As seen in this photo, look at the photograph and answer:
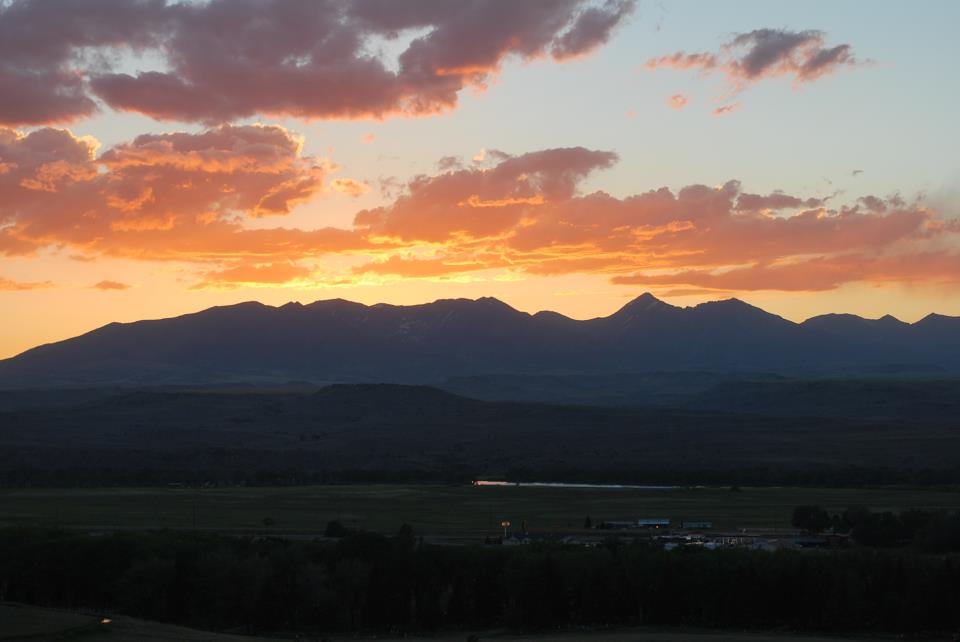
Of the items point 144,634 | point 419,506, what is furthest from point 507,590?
point 419,506

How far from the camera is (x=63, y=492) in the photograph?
412ft

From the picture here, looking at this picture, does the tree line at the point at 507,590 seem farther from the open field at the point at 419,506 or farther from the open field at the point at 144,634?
the open field at the point at 419,506

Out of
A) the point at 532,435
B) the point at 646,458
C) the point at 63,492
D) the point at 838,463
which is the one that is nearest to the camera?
the point at 63,492

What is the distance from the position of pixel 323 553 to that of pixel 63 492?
6571cm

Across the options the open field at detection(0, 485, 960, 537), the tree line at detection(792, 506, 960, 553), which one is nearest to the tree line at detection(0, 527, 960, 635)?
the tree line at detection(792, 506, 960, 553)

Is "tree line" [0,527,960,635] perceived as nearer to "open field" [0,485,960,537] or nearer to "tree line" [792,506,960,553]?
"tree line" [792,506,960,553]

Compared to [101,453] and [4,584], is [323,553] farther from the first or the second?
[101,453]

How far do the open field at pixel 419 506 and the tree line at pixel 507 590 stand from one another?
2287 centimetres

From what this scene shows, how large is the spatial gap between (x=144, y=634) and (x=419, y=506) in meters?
60.7

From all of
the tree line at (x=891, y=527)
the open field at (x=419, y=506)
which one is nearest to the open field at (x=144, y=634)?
the tree line at (x=891, y=527)

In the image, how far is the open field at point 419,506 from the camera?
3733 inches

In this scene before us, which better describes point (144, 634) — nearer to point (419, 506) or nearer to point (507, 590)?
point (507, 590)

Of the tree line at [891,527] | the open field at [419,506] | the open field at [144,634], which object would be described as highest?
the open field at [419,506]

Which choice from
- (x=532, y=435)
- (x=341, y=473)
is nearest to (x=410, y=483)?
(x=341, y=473)
